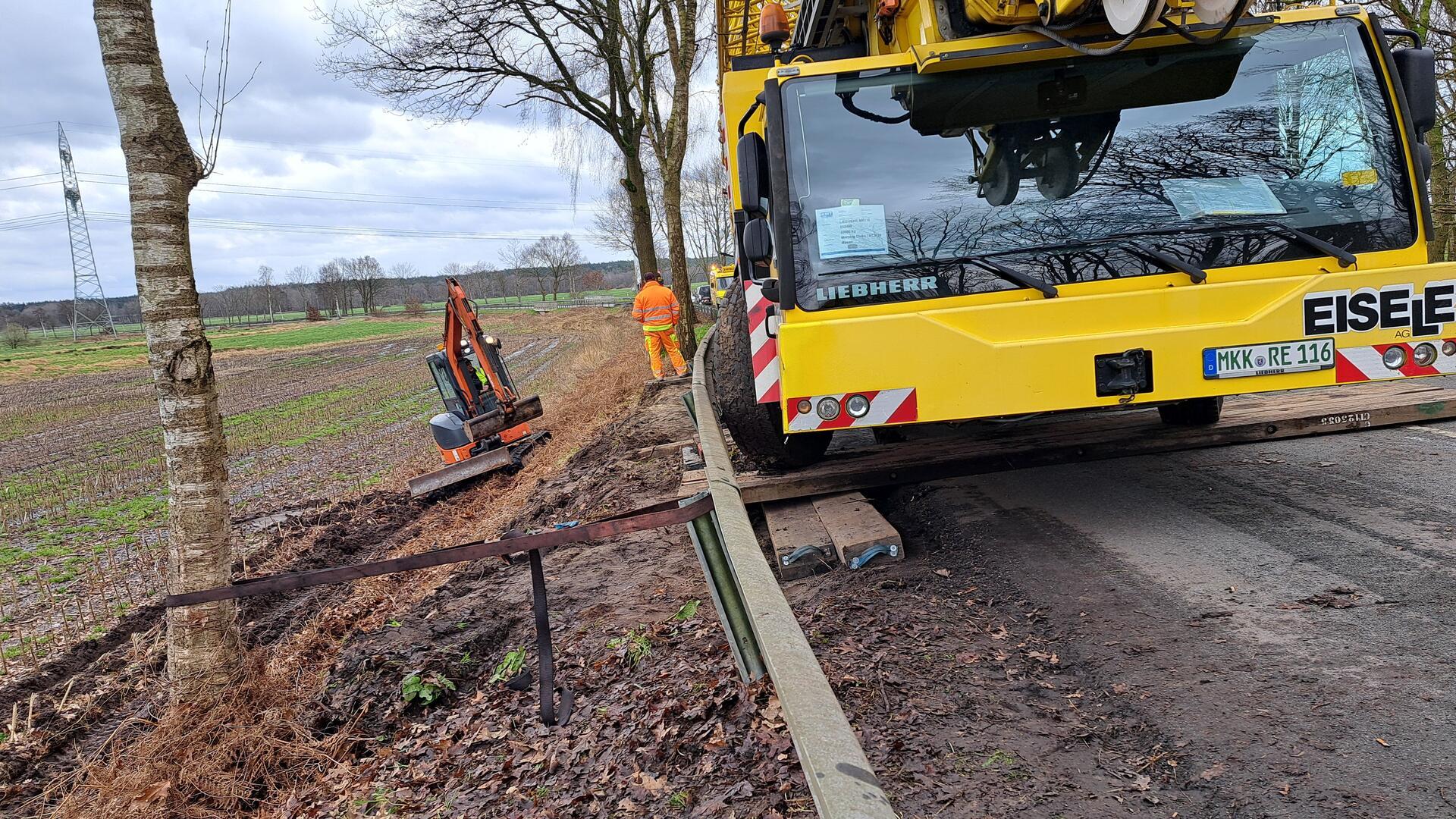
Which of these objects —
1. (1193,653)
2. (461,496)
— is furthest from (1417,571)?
(461,496)

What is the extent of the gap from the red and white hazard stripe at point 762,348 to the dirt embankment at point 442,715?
1067 millimetres

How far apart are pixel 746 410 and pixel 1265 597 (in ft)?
9.15

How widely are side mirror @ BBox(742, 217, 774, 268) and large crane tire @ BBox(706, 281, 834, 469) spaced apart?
60cm

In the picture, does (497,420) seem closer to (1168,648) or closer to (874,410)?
(874,410)

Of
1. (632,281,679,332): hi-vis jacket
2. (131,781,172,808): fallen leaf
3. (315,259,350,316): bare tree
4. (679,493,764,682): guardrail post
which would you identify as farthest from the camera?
(315,259,350,316): bare tree

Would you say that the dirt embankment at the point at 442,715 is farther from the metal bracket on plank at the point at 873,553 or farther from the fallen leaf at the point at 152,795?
the metal bracket on plank at the point at 873,553

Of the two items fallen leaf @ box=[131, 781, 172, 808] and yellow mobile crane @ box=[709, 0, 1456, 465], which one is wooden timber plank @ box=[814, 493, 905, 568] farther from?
fallen leaf @ box=[131, 781, 172, 808]

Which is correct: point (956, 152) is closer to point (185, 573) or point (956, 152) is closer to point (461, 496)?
point (185, 573)

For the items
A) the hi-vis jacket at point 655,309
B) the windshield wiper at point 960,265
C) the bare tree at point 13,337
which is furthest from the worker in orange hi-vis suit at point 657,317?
the bare tree at point 13,337

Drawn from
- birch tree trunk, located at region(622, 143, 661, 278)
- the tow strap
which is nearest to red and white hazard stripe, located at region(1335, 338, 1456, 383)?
the tow strap

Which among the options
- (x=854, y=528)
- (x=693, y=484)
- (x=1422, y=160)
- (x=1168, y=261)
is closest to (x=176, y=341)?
(x=693, y=484)

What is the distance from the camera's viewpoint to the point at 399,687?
4727 millimetres

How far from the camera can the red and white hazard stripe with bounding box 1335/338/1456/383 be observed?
4.32 metres

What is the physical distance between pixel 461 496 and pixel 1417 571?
8586 mm
